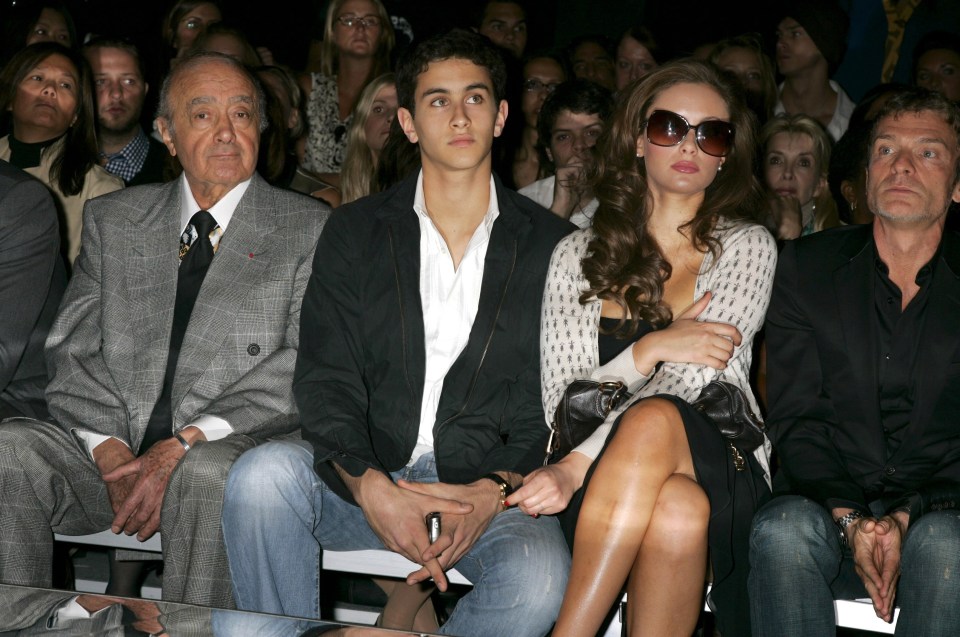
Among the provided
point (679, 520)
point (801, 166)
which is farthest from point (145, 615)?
point (801, 166)

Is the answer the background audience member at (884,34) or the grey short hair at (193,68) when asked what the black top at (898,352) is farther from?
the background audience member at (884,34)

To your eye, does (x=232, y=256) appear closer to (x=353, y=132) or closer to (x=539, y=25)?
(x=353, y=132)

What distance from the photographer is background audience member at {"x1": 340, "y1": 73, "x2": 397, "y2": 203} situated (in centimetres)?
422

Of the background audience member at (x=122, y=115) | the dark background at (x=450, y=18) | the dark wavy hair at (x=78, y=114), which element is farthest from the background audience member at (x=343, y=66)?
the dark wavy hair at (x=78, y=114)

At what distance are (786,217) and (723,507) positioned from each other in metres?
1.92

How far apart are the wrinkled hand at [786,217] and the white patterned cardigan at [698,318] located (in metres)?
1.26

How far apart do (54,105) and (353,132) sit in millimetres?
1048

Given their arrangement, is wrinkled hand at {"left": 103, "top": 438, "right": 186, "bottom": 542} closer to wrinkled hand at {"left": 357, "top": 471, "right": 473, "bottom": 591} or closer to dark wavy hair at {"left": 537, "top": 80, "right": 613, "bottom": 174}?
wrinkled hand at {"left": 357, "top": 471, "right": 473, "bottom": 591}

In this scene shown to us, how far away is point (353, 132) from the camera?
431 cm

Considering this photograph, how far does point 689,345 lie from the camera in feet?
8.57

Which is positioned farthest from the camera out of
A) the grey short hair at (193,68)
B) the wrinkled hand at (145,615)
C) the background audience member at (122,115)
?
the background audience member at (122,115)

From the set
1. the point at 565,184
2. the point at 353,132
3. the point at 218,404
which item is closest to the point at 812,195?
the point at 565,184

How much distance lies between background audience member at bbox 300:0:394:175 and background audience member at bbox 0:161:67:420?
1768 mm

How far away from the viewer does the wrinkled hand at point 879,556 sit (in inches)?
94.3
